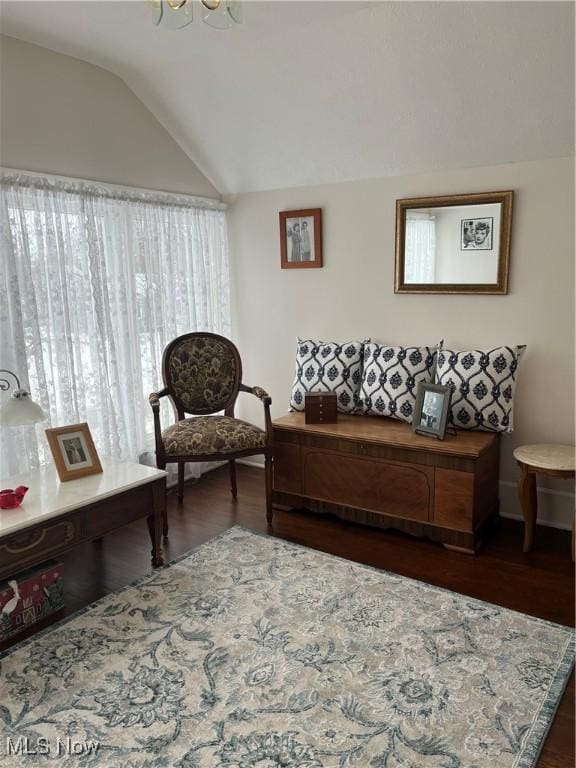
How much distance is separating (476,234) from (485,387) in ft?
2.90

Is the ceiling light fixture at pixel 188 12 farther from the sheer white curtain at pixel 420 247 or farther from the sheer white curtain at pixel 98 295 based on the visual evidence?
the sheer white curtain at pixel 420 247

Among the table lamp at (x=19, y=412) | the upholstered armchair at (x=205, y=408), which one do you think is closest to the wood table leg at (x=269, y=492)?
the upholstered armchair at (x=205, y=408)

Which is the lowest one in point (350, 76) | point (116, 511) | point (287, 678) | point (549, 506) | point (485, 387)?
point (287, 678)

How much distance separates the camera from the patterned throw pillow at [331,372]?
3.76m

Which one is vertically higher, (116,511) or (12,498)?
(12,498)

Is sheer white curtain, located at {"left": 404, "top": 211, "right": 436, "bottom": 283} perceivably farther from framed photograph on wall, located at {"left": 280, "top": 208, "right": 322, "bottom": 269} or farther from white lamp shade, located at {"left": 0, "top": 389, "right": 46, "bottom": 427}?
white lamp shade, located at {"left": 0, "top": 389, "right": 46, "bottom": 427}

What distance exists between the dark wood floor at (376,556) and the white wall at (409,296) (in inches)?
19.7

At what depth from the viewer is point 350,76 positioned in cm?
306

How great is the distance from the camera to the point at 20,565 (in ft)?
7.88

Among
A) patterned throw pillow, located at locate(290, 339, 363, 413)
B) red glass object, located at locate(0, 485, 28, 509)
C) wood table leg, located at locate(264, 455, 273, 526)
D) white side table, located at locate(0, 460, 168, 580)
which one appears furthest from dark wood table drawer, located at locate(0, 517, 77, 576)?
patterned throw pillow, located at locate(290, 339, 363, 413)

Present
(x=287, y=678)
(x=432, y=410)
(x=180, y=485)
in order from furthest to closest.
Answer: (x=180, y=485) → (x=432, y=410) → (x=287, y=678)

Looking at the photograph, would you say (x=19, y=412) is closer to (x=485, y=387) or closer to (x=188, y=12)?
(x=188, y=12)

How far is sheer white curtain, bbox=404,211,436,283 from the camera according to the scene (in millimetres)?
3549

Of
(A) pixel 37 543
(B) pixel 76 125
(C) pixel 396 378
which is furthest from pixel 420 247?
(A) pixel 37 543
